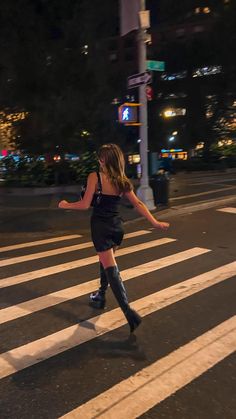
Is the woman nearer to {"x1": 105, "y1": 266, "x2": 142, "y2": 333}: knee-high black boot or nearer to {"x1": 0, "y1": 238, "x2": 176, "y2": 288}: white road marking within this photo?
{"x1": 105, "y1": 266, "x2": 142, "y2": 333}: knee-high black boot

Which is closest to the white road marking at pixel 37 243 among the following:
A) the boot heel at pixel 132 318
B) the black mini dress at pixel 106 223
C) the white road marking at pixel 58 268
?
the white road marking at pixel 58 268

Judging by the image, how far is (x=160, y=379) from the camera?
145 inches

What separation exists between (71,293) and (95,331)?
136cm

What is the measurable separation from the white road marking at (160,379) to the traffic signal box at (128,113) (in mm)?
9317

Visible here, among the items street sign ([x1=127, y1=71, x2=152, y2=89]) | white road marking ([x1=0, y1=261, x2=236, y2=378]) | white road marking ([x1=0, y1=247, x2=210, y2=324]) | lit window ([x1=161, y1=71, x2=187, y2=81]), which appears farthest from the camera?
lit window ([x1=161, y1=71, x2=187, y2=81])

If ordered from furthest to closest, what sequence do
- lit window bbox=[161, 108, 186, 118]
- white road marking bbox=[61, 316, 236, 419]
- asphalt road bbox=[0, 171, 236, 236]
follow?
lit window bbox=[161, 108, 186, 118], asphalt road bbox=[0, 171, 236, 236], white road marking bbox=[61, 316, 236, 419]

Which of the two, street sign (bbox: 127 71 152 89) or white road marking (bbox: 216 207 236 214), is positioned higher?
street sign (bbox: 127 71 152 89)

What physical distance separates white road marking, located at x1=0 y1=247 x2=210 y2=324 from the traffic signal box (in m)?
6.08

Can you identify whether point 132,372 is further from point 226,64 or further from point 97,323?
point 226,64

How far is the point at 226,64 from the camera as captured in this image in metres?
29.4

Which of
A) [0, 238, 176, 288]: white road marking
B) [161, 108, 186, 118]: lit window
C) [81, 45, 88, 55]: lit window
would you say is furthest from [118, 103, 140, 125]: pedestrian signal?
[161, 108, 186, 118]: lit window

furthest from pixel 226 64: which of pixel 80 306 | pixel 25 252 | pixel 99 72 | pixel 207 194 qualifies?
pixel 80 306

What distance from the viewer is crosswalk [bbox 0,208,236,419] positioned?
11.3 feet

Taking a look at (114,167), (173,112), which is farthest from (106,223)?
(173,112)
